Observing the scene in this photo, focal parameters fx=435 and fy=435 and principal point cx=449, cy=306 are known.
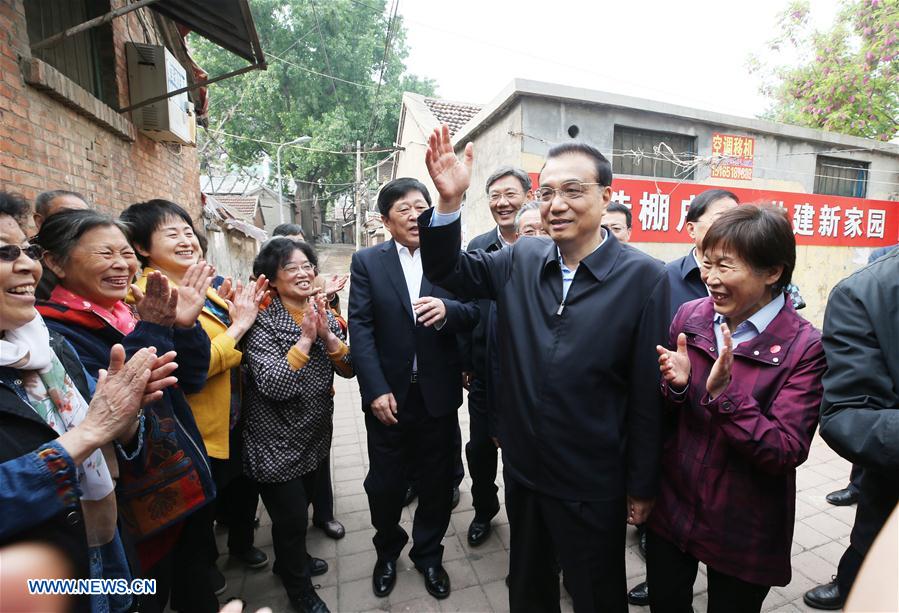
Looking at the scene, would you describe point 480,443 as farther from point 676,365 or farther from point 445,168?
point 445,168

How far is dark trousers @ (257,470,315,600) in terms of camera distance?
6.88 ft

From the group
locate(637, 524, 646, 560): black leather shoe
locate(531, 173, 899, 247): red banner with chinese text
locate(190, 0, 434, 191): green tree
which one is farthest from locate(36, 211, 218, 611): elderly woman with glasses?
locate(190, 0, 434, 191): green tree

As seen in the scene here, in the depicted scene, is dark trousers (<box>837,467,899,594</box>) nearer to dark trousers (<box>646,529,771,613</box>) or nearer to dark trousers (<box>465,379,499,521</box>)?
dark trousers (<box>646,529,771,613</box>)

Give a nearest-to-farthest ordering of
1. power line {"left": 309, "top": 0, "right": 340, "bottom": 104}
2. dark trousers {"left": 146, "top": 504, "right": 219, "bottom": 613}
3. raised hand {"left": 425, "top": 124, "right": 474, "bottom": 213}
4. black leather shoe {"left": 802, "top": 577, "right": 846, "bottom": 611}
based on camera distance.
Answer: raised hand {"left": 425, "top": 124, "right": 474, "bottom": 213} → dark trousers {"left": 146, "top": 504, "right": 219, "bottom": 613} → black leather shoe {"left": 802, "top": 577, "right": 846, "bottom": 611} → power line {"left": 309, "top": 0, "right": 340, "bottom": 104}

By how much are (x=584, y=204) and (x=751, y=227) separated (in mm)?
560

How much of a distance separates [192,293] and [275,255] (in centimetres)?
65

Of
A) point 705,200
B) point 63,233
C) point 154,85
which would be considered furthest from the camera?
point 154,85

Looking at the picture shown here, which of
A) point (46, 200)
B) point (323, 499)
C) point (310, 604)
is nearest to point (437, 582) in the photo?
point (310, 604)

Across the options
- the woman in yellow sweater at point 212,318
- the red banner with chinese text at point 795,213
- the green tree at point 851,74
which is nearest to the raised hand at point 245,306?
the woman in yellow sweater at point 212,318

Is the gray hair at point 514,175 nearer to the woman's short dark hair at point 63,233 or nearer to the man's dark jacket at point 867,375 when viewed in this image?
the man's dark jacket at point 867,375

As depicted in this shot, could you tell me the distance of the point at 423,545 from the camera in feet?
7.83

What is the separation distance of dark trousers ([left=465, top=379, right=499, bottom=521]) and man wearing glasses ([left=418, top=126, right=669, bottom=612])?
1.01 meters

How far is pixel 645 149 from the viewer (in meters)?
7.41

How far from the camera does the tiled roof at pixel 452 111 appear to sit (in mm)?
11567
